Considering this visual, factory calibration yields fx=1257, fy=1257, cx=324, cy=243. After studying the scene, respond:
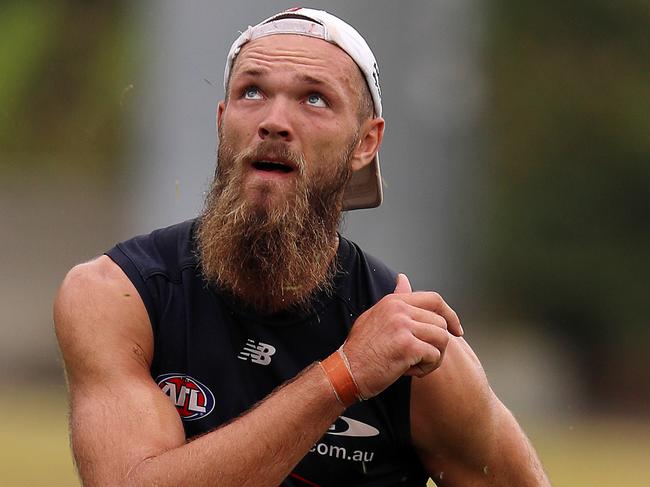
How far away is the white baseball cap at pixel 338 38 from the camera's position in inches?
181

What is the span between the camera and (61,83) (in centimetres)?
2205

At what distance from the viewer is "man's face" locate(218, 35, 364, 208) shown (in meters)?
4.28

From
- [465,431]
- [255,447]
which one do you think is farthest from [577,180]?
[255,447]

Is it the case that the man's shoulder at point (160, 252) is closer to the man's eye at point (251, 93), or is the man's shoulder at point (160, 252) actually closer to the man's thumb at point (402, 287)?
the man's eye at point (251, 93)

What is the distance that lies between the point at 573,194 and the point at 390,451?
18.8m

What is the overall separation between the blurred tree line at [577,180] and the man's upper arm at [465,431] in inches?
634

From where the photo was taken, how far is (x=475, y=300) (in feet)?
67.9

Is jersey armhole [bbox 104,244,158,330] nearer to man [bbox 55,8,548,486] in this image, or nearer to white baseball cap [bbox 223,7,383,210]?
man [bbox 55,8,548,486]

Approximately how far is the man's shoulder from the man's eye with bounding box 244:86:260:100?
52 cm

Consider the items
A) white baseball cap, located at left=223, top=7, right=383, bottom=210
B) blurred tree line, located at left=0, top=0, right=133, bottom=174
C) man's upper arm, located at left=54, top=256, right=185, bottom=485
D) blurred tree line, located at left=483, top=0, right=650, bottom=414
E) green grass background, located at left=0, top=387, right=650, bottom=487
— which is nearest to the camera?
man's upper arm, located at left=54, top=256, right=185, bottom=485

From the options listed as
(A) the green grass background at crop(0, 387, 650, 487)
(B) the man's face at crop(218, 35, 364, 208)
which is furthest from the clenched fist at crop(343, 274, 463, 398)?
(A) the green grass background at crop(0, 387, 650, 487)

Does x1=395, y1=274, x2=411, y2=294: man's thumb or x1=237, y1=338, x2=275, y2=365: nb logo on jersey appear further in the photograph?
x1=237, y1=338, x2=275, y2=365: nb logo on jersey

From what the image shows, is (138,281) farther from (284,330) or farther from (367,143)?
(367,143)

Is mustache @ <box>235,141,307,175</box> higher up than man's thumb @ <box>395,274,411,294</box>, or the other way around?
mustache @ <box>235,141,307,175</box>
